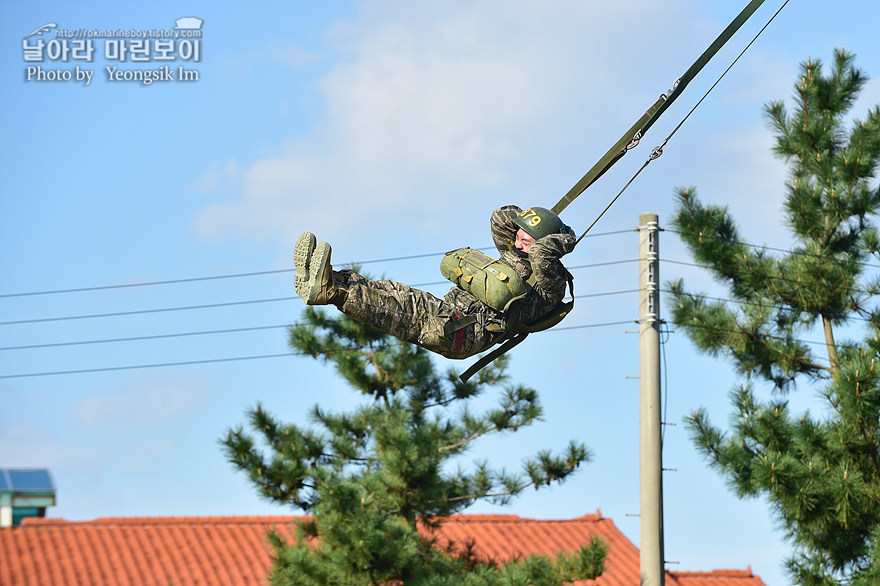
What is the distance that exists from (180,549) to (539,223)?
15699 millimetres

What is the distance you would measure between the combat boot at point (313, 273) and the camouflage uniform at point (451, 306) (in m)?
0.08

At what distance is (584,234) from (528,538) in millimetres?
16775

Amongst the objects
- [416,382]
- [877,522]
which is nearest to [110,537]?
[416,382]

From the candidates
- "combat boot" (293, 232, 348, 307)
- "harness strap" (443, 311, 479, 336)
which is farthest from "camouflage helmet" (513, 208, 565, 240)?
"combat boot" (293, 232, 348, 307)

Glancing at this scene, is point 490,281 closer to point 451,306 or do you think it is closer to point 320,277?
point 451,306

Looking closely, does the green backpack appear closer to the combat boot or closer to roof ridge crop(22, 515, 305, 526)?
the combat boot

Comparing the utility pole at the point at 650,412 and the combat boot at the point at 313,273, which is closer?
the combat boot at the point at 313,273

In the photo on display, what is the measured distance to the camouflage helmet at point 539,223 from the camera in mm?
7344

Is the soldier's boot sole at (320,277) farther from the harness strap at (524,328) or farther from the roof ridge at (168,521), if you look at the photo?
the roof ridge at (168,521)

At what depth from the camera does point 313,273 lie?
6.86 metres

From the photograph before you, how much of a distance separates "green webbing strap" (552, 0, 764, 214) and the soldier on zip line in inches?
13.9

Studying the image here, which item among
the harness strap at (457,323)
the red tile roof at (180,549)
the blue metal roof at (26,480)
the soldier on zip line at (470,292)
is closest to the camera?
the soldier on zip line at (470,292)

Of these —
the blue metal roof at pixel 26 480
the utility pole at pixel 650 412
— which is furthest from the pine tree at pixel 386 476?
the blue metal roof at pixel 26 480

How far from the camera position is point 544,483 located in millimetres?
17672
